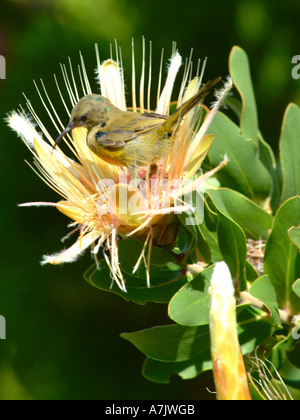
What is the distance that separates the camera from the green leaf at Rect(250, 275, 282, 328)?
76 centimetres

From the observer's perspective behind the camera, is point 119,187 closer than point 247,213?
Yes

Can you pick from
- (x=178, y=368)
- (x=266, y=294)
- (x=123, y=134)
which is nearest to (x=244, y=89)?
(x=123, y=134)

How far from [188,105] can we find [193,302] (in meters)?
0.28

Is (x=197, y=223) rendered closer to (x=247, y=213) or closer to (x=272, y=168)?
(x=247, y=213)

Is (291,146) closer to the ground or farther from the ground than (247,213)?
farther from the ground

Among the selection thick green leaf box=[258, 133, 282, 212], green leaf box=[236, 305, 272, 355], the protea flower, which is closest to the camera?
the protea flower

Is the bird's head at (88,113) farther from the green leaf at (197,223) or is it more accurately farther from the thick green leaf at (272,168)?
the thick green leaf at (272,168)

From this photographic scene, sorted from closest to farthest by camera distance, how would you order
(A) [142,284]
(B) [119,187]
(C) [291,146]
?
(B) [119,187], (A) [142,284], (C) [291,146]

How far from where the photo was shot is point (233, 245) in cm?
79

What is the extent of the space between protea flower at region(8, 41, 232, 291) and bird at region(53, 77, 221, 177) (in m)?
0.02

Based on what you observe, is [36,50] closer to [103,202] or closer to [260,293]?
[103,202]

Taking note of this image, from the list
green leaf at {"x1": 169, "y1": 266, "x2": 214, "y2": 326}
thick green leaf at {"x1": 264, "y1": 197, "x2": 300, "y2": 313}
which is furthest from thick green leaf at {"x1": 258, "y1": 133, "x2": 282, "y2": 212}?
green leaf at {"x1": 169, "y1": 266, "x2": 214, "y2": 326}

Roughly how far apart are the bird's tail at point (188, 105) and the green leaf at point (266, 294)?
10.1 inches

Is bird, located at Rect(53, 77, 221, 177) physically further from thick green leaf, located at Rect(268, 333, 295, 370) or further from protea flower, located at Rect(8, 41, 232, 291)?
thick green leaf, located at Rect(268, 333, 295, 370)
